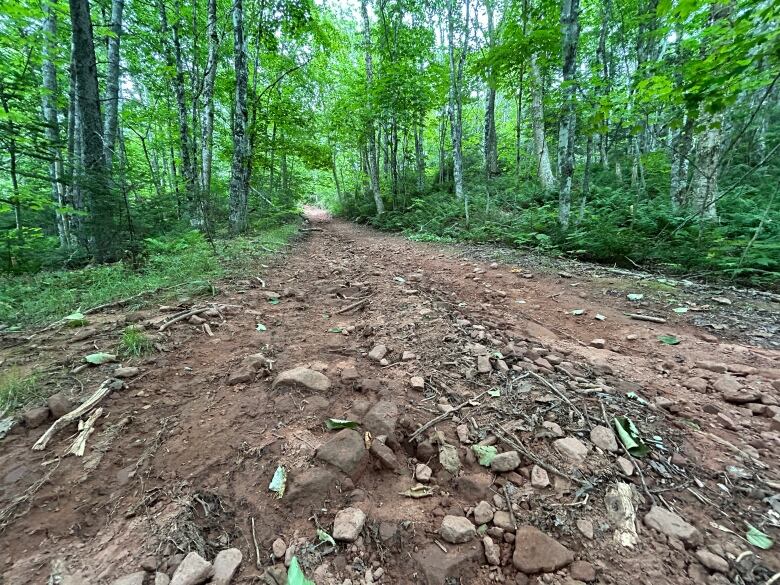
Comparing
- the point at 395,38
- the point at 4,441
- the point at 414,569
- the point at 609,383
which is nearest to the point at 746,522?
the point at 609,383

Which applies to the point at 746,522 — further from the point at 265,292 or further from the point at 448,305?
the point at 265,292

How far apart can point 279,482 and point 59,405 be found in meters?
1.57

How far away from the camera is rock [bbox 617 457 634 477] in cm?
169

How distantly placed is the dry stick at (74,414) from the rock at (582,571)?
2695 millimetres

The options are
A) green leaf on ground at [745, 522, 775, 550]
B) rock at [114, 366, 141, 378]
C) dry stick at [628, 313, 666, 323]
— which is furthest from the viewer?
dry stick at [628, 313, 666, 323]

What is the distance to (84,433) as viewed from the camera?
1.92 m

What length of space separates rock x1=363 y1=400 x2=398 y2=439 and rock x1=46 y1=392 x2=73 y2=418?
187cm

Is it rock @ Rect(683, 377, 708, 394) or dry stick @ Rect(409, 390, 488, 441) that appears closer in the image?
dry stick @ Rect(409, 390, 488, 441)

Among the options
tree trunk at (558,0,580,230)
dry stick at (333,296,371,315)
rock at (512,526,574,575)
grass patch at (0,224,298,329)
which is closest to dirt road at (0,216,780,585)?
rock at (512,526,574,575)

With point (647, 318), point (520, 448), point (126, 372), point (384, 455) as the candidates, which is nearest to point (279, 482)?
point (384, 455)

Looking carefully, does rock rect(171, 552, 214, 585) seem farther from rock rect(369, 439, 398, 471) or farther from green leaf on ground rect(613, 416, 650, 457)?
green leaf on ground rect(613, 416, 650, 457)

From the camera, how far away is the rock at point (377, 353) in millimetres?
2863

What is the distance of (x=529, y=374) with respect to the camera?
251 centimetres

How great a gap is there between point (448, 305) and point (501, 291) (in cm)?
108
